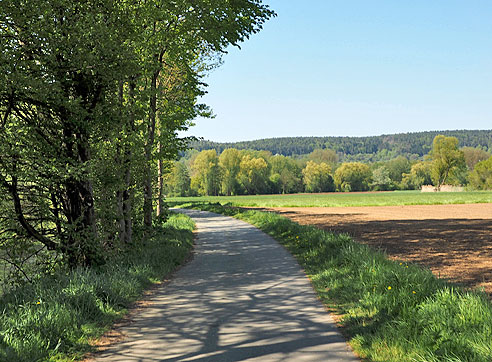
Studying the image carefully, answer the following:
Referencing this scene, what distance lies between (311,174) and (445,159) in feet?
135

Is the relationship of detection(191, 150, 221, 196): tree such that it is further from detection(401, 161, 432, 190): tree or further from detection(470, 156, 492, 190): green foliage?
detection(401, 161, 432, 190): tree

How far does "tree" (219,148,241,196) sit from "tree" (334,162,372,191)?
130 feet

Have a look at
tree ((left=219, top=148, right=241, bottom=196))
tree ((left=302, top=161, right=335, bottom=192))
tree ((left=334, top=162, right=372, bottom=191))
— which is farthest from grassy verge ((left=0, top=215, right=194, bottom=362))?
tree ((left=334, top=162, right=372, bottom=191))

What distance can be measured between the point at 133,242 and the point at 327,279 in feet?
24.2

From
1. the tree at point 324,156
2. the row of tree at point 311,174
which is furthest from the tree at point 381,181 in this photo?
the tree at point 324,156

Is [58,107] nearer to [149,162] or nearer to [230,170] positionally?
[149,162]

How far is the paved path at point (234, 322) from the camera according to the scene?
489cm

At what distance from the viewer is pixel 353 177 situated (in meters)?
139

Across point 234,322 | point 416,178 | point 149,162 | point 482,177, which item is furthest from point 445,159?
point 234,322

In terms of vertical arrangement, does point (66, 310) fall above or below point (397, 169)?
below

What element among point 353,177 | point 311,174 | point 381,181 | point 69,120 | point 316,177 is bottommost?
point 381,181

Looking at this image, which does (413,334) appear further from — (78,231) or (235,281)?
(78,231)

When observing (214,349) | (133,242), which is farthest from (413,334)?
(133,242)

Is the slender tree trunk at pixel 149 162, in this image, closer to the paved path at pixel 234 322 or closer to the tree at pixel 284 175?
the paved path at pixel 234 322
